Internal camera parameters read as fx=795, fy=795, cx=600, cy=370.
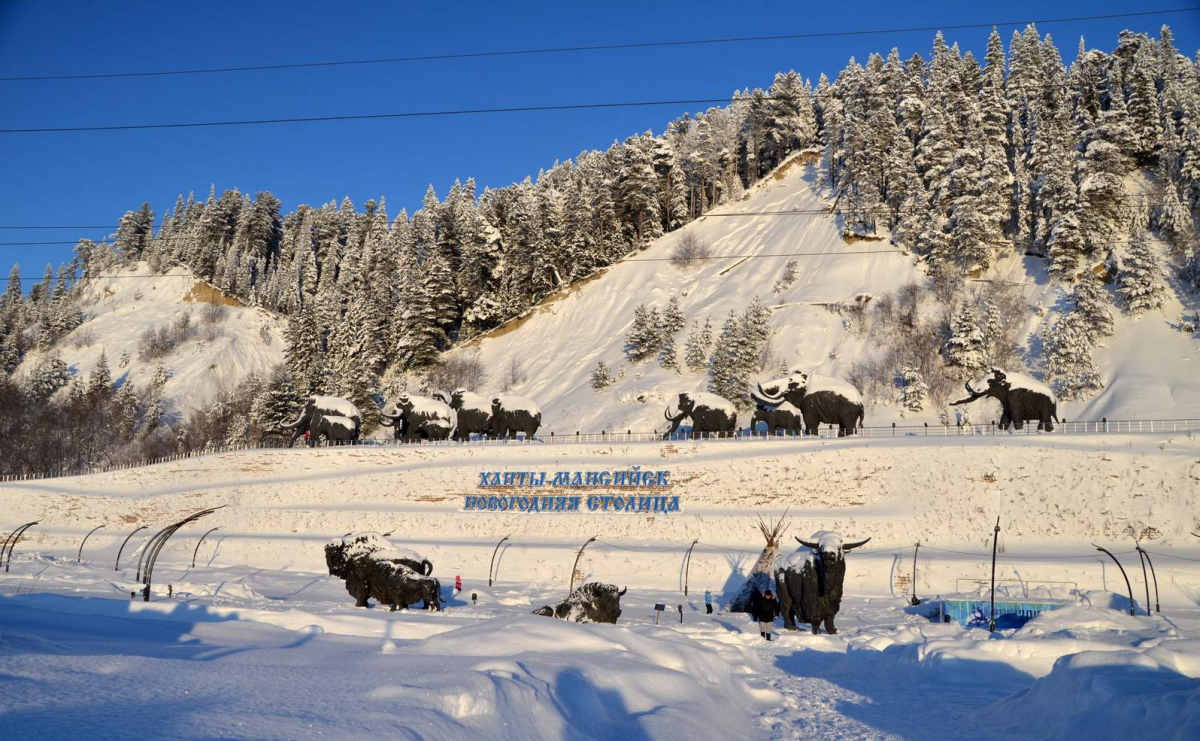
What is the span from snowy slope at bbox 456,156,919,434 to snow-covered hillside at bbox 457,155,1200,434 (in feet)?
0.42

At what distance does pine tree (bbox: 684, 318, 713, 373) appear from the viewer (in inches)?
2181

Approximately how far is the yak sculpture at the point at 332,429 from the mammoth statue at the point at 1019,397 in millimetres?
30970

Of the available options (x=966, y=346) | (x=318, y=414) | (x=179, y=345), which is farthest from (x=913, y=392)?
(x=179, y=345)

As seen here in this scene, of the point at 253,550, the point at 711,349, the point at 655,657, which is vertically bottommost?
the point at 253,550

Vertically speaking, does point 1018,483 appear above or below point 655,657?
above

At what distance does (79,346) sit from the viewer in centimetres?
8606

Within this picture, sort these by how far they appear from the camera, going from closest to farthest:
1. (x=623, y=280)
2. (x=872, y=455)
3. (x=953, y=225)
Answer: (x=872, y=455), (x=953, y=225), (x=623, y=280)

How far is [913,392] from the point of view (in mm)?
45281

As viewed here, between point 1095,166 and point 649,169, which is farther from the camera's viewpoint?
point 649,169

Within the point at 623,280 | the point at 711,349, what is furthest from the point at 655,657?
the point at 623,280

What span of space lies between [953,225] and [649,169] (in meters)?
30.2

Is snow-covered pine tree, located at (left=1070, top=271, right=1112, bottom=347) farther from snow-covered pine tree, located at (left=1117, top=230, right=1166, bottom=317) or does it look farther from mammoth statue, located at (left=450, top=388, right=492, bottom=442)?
mammoth statue, located at (left=450, top=388, right=492, bottom=442)

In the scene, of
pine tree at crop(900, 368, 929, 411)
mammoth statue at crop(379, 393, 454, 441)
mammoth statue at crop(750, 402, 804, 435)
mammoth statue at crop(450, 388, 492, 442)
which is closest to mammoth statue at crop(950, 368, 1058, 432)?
mammoth statue at crop(750, 402, 804, 435)

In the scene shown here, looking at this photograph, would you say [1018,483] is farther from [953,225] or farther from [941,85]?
[941,85]
